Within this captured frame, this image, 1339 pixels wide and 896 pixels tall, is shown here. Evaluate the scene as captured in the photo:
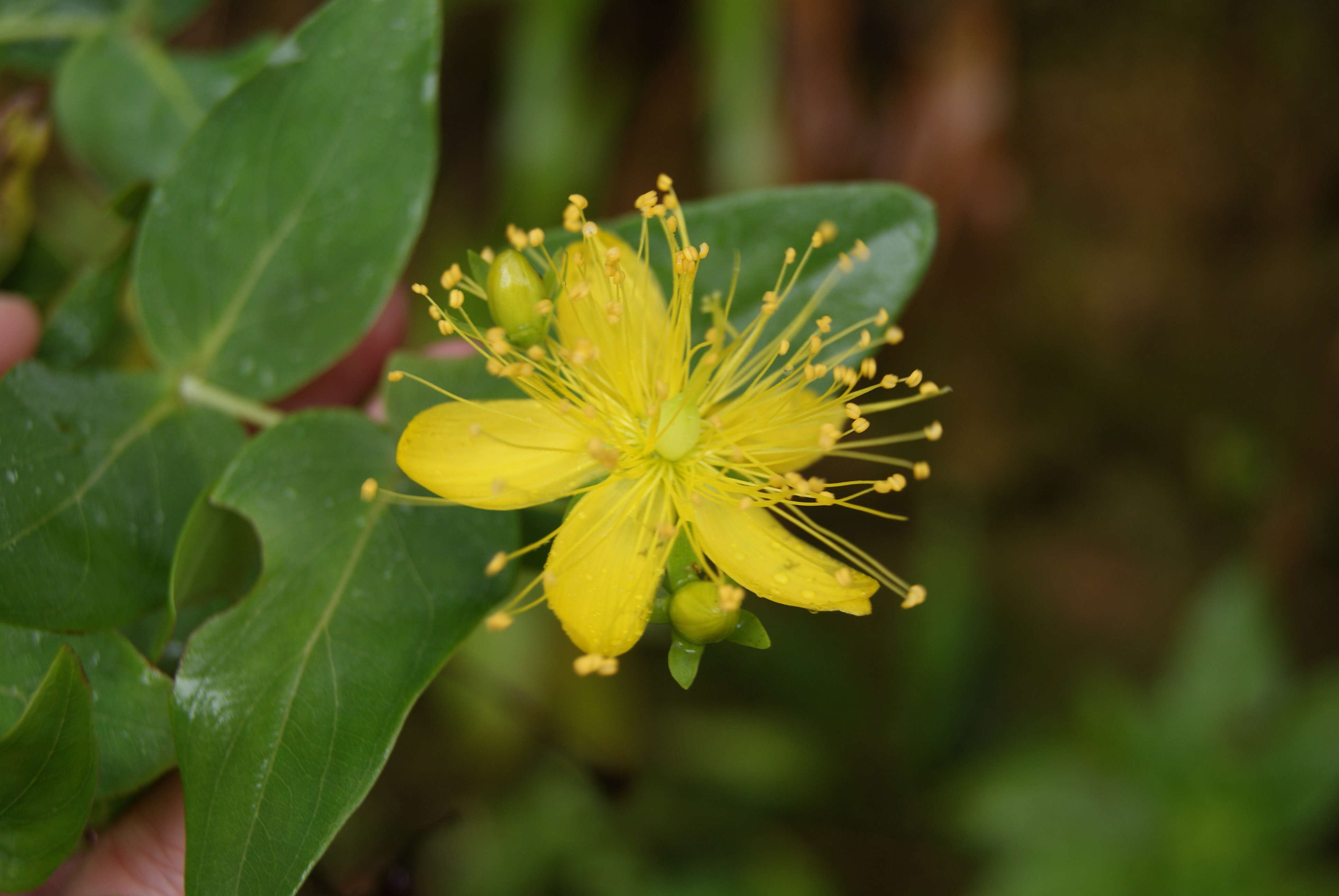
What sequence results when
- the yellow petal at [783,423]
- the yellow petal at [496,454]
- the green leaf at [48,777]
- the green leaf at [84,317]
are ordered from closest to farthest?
1. the green leaf at [48,777]
2. the yellow petal at [496,454]
3. the yellow petal at [783,423]
4. the green leaf at [84,317]

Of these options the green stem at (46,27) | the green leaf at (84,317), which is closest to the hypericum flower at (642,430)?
the green leaf at (84,317)

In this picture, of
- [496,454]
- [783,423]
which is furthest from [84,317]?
[783,423]

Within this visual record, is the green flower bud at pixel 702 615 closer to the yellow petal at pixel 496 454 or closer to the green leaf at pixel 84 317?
the yellow petal at pixel 496 454

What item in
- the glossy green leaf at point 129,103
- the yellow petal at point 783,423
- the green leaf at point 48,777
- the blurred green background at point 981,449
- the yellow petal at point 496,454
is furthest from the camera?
the blurred green background at point 981,449

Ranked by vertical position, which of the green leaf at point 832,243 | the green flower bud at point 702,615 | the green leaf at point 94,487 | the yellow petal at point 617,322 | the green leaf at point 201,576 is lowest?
the green leaf at point 201,576

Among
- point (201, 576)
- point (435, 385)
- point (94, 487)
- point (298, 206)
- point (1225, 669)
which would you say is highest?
point (298, 206)

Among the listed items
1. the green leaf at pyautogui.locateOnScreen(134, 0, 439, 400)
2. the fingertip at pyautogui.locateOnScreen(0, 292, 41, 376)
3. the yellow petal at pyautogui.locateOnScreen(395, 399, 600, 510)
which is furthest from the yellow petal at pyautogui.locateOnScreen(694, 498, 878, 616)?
the fingertip at pyautogui.locateOnScreen(0, 292, 41, 376)

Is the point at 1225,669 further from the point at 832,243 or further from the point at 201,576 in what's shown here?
the point at 201,576
